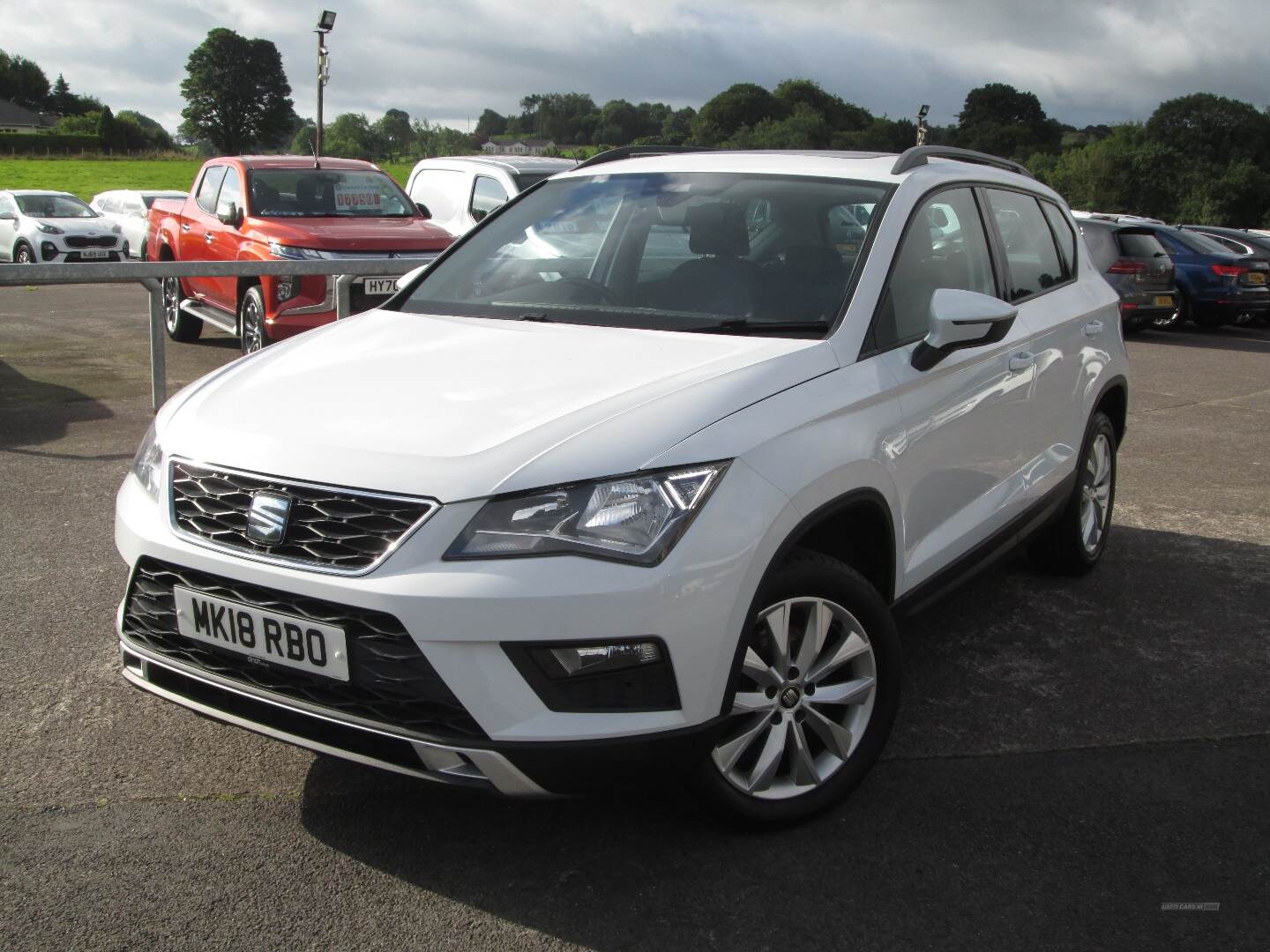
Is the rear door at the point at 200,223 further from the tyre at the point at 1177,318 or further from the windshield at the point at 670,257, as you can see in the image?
the tyre at the point at 1177,318

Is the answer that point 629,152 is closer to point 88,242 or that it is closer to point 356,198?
point 356,198

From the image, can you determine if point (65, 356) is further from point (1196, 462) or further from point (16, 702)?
point (1196, 462)

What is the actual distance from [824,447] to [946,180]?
1.54 metres

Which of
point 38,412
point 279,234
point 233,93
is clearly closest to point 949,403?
point 38,412

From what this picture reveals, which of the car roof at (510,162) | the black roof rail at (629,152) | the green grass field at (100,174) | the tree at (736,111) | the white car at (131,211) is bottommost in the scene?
the green grass field at (100,174)

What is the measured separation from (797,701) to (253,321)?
8174mm

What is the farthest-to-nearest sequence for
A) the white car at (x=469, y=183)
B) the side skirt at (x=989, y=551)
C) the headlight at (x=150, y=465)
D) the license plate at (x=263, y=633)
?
the white car at (x=469, y=183), the side skirt at (x=989, y=551), the headlight at (x=150, y=465), the license plate at (x=263, y=633)

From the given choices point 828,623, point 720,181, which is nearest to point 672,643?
point 828,623

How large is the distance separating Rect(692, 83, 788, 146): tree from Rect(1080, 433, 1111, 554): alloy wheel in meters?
78.0

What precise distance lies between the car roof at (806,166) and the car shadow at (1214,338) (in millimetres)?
13925

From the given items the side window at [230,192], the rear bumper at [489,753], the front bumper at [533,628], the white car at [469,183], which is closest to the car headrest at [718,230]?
the front bumper at [533,628]

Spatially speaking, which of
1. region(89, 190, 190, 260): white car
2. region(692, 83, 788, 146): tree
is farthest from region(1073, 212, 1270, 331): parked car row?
region(692, 83, 788, 146): tree

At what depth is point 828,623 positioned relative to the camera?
321cm

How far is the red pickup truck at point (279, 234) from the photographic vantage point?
10094 mm
